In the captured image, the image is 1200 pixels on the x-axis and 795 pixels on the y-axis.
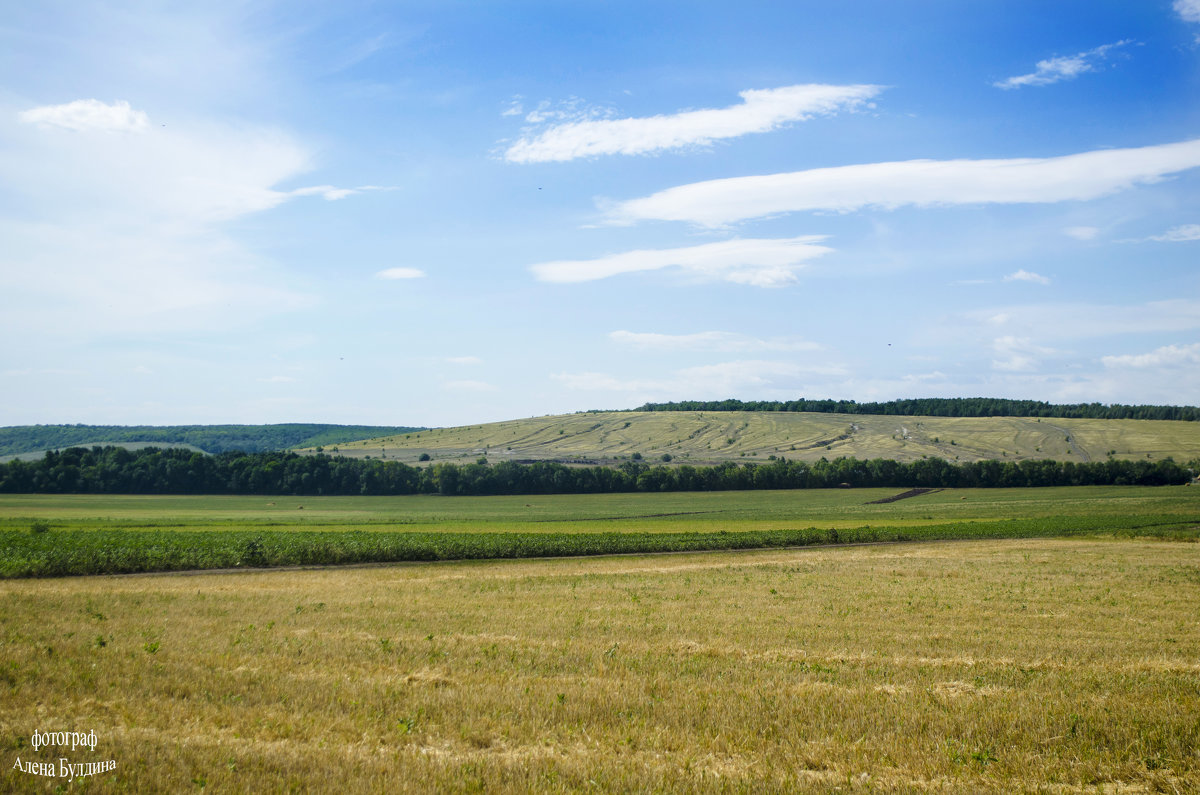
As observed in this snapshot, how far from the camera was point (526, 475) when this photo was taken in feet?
366

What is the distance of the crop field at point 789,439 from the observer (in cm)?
12706

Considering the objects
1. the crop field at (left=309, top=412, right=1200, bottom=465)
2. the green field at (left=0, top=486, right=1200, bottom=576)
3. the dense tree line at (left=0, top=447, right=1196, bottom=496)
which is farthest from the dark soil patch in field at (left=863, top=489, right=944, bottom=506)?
the crop field at (left=309, top=412, right=1200, bottom=465)

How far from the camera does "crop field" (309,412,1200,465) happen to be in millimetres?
127062

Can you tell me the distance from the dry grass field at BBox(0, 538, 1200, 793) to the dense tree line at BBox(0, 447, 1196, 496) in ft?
278

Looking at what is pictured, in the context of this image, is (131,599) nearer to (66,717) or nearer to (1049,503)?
(66,717)

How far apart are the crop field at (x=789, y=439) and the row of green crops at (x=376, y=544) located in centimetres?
6941

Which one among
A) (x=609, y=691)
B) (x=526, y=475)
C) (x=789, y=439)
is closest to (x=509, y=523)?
(x=526, y=475)

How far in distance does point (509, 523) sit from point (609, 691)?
57059 mm

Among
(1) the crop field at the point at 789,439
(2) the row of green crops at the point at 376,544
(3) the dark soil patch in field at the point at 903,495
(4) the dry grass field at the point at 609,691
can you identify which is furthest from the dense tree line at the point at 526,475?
(4) the dry grass field at the point at 609,691

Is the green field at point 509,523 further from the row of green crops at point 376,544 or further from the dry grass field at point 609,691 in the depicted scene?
the dry grass field at point 609,691

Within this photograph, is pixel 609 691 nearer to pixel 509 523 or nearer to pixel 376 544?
pixel 376 544

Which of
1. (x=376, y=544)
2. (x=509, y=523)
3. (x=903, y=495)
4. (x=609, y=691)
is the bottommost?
(x=509, y=523)

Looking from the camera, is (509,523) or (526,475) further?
(526,475)

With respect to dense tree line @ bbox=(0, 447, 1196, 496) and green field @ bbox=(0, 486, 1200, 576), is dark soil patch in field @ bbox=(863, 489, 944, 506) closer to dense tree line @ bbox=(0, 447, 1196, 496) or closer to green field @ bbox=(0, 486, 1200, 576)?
green field @ bbox=(0, 486, 1200, 576)
